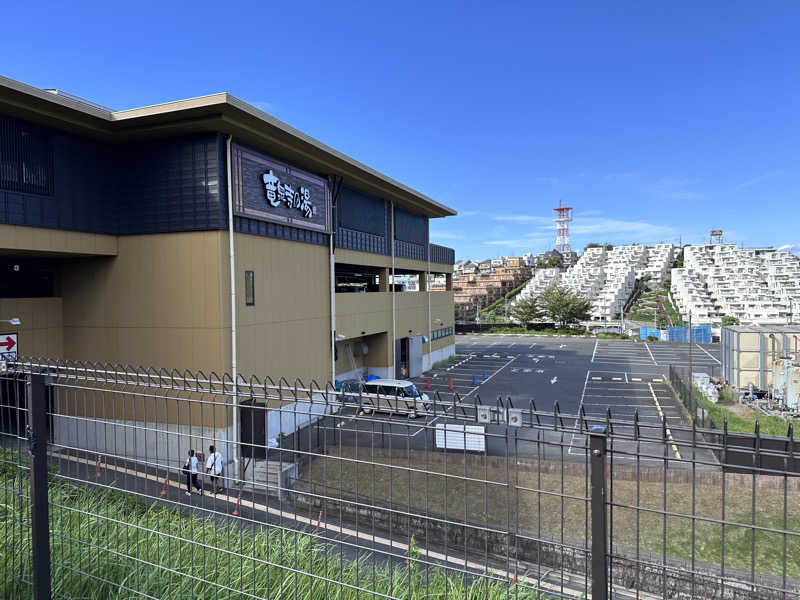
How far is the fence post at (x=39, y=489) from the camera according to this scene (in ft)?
12.5

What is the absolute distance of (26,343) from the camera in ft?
50.1

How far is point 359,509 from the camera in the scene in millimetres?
10555

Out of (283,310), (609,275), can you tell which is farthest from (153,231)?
(609,275)

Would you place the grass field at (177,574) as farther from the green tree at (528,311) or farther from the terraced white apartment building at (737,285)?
the terraced white apartment building at (737,285)

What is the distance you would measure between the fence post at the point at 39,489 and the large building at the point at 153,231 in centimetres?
1115

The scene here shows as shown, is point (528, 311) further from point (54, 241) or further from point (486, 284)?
point (54, 241)

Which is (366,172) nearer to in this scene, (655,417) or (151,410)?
(151,410)

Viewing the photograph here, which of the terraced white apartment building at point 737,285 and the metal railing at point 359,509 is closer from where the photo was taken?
the metal railing at point 359,509

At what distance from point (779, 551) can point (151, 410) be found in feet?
47.8

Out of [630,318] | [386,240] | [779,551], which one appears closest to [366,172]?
[386,240]

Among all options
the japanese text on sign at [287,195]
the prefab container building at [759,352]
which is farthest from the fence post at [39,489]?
the prefab container building at [759,352]

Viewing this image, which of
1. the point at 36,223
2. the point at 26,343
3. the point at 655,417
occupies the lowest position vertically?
the point at 655,417

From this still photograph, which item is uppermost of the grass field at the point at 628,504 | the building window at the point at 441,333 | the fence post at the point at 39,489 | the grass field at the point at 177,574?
the fence post at the point at 39,489

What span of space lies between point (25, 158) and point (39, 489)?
12.7 m
